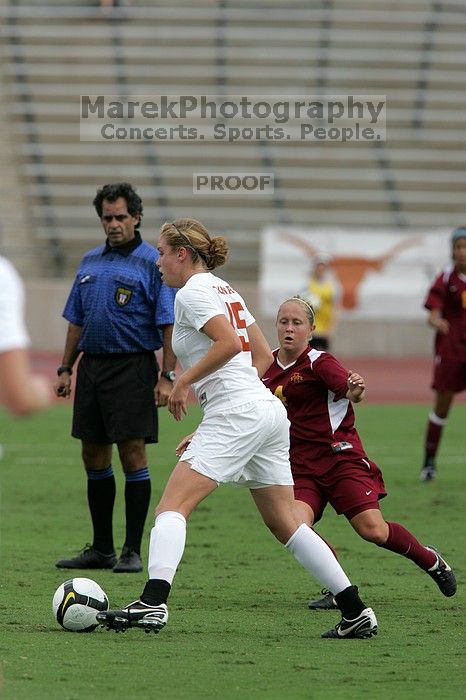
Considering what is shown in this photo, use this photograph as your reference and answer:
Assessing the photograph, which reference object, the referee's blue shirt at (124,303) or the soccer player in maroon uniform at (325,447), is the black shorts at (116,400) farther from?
the soccer player in maroon uniform at (325,447)

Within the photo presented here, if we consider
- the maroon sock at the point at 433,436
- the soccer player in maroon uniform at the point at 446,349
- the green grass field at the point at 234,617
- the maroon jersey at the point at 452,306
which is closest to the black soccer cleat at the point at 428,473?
the soccer player in maroon uniform at the point at 446,349

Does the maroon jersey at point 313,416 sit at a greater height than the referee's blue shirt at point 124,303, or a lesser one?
lesser

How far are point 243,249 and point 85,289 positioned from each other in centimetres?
1882

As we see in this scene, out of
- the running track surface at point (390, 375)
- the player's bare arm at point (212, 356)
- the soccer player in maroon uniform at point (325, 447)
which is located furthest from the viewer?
the running track surface at point (390, 375)

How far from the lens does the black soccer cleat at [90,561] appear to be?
7387mm

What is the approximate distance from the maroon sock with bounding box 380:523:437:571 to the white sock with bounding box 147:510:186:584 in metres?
1.23

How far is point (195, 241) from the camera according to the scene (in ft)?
18.7

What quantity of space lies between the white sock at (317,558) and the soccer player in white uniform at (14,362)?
2174 mm

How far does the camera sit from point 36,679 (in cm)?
475

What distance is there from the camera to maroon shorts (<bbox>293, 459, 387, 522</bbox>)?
20.4ft

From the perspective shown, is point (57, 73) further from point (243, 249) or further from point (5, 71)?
point (243, 249)

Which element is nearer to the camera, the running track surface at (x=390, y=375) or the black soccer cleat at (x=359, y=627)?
the black soccer cleat at (x=359, y=627)

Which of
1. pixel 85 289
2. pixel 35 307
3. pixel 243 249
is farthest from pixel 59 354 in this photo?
pixel 85 289

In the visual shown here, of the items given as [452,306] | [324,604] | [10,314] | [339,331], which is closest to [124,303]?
[324,604]
